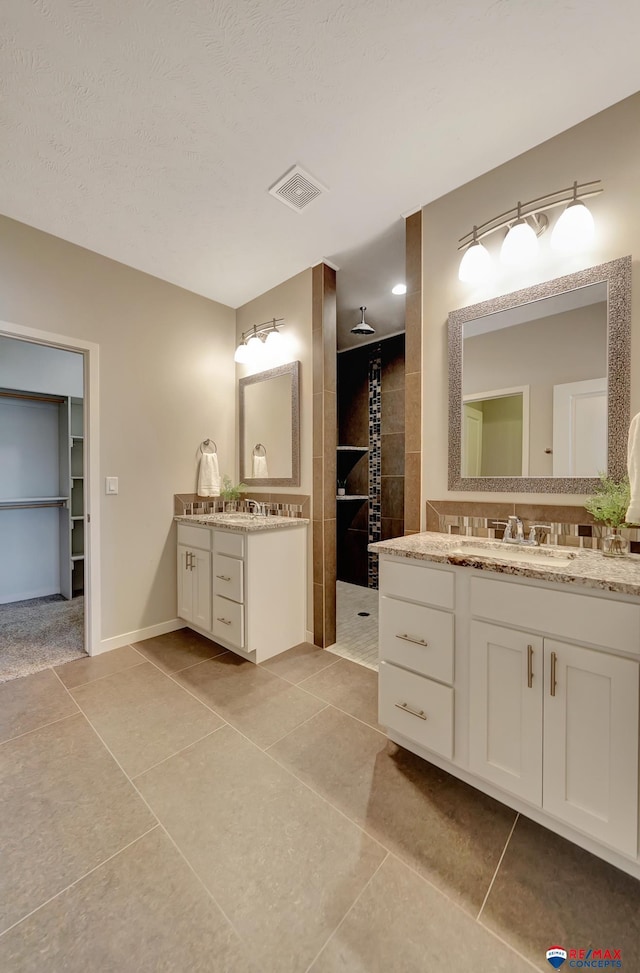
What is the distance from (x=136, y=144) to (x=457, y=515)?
227cm

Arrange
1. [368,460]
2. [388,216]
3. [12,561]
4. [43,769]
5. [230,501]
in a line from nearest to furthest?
[43,769]
[388,216]
[230,501]
[12,561]
[368,460]

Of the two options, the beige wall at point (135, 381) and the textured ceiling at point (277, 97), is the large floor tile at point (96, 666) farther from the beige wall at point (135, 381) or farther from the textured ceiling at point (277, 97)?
the textured ceiling at point (277, 97)

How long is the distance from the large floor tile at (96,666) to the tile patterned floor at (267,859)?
0.36m

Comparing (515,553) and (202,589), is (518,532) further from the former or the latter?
(202,589)

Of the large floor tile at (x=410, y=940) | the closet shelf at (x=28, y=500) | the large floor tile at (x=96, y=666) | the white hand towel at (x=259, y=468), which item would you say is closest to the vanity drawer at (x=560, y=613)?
the large floor tile at (x=410, y=940)

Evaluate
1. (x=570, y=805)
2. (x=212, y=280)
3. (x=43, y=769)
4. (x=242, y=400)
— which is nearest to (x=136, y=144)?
(x=212, y=280)

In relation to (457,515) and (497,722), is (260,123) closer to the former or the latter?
(457,515)

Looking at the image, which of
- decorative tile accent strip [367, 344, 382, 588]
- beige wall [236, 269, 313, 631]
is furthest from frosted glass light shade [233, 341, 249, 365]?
decorative tile accent strip [367, 344, 382, 588]

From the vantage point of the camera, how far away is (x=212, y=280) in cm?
286

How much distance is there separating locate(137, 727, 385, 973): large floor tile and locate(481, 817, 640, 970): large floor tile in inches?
14.7

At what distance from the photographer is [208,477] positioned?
306 centimetres

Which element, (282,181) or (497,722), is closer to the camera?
(497,722)

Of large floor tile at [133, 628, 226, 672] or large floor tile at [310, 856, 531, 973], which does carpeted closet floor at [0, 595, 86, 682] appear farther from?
large floor tile at [310, 856, 531, 973]

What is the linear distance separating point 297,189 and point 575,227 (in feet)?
4.29
